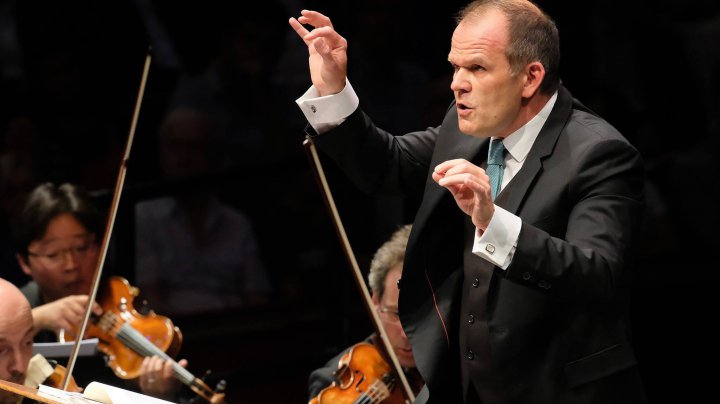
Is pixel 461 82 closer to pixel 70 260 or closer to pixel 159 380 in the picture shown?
pixel 159 380

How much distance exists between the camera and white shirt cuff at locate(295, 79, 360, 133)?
2020 millimetres

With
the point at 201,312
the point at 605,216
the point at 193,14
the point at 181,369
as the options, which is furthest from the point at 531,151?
the point at 193,14

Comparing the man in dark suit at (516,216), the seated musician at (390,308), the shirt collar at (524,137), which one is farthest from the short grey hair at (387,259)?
the shirt collar at (524,137)

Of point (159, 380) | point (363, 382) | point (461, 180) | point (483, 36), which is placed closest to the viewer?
point (461, 180)

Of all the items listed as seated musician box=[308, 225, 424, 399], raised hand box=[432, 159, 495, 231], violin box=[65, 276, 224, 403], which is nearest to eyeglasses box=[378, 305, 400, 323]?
seated musician box=[308, 225, 424, 399]

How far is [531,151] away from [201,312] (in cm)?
186

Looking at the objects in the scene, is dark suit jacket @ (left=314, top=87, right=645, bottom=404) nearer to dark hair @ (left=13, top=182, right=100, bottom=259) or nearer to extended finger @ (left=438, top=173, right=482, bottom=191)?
extended finger @ (left=438, top=173, right=482, bottom=191)

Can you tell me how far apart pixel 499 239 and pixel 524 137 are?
27 centimetres

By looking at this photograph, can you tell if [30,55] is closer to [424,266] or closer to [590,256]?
[424,266]

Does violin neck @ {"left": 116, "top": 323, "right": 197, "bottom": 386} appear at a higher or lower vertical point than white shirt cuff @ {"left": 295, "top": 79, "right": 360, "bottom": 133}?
lower

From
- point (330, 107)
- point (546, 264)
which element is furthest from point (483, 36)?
point (546, 264)

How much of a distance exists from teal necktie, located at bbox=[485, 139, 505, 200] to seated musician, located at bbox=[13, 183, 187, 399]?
112 centimetres

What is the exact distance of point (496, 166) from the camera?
2.00 metres

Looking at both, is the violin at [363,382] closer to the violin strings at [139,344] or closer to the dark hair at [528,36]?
the violin strings at [139,344]
